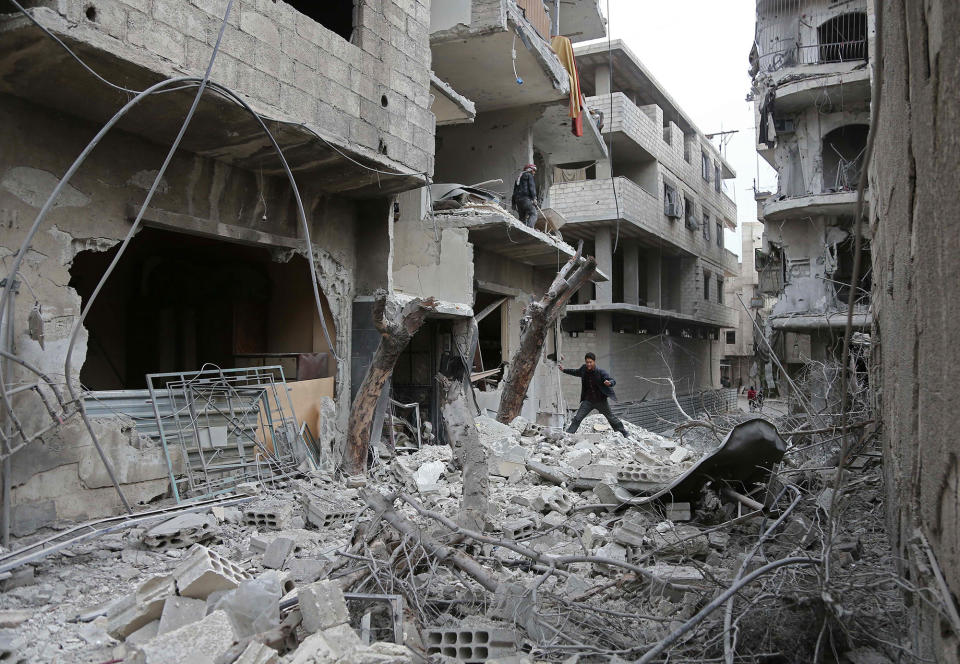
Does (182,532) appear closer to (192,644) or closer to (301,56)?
(192,644)

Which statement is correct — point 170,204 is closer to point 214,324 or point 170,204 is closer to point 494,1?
point 214,324

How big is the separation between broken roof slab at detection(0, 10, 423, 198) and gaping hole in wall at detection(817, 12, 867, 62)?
14619 millimetres

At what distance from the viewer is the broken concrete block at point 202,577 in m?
3.46

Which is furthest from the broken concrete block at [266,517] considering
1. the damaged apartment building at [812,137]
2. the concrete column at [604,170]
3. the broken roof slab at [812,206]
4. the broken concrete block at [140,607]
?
the concrete column at [604,170]

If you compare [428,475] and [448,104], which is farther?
[448,104]

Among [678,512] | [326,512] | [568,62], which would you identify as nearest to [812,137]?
[568,62]

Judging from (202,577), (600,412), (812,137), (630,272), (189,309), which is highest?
(812,137)

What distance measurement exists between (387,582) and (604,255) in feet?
64.1

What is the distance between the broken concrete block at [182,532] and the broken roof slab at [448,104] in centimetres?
674

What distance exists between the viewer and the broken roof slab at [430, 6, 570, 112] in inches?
415

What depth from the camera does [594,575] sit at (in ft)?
14.9

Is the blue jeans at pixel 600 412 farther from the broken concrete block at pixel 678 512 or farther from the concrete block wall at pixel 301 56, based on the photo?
the broken concrete block at pixel 678 512

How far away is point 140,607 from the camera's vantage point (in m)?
3.44

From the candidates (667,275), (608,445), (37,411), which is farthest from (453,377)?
(667,275)
